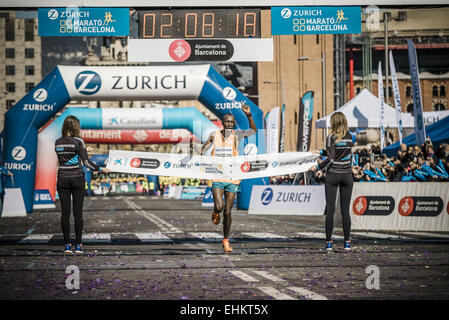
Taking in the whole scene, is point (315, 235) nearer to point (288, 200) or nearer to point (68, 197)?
point (68, 197)

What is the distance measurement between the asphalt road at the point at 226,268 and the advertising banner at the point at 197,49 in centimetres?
369

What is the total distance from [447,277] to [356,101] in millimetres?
24707

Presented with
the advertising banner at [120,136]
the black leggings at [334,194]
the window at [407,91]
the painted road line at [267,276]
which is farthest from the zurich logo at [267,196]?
the window at [407,91]

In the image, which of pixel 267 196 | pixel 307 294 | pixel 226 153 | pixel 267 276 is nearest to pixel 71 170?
pixel 226 153

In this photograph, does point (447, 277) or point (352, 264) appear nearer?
point (447, 277)

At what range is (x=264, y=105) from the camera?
80125 mm

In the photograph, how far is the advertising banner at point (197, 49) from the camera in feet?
48.6

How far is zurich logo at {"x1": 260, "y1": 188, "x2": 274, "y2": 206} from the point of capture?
24452 millimetres

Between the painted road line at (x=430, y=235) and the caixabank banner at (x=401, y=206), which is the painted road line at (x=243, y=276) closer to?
the painted road line at (x=430, y=235)

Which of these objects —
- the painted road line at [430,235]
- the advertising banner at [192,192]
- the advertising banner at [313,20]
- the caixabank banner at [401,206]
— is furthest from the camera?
the advertising banner at [192,192]

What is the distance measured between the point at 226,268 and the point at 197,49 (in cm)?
720

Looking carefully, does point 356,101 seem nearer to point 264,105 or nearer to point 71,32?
point 71,32

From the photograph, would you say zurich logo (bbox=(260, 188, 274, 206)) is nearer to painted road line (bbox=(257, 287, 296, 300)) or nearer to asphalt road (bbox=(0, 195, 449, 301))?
asphalt road (bbox=(0, 195, 449, 301))
